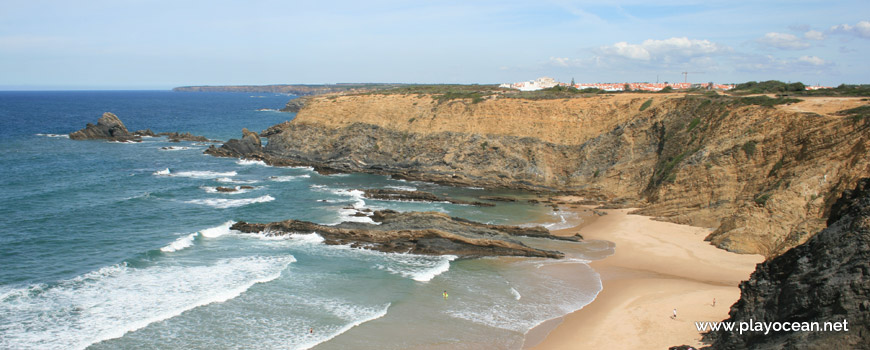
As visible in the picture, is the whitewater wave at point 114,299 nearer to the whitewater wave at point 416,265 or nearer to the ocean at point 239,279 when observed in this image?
the ocean at point 239,279

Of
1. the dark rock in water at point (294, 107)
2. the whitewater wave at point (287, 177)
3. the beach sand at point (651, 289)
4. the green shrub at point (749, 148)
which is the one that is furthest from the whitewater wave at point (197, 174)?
the dark rock in water at point (294, 107)

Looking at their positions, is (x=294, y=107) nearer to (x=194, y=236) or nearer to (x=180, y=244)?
(x=194, y=236)

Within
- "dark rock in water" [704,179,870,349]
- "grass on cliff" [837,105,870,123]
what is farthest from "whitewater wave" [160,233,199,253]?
"grass on cliff" [837,105,870,123]

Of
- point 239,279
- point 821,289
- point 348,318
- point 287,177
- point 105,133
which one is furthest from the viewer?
point 105,133

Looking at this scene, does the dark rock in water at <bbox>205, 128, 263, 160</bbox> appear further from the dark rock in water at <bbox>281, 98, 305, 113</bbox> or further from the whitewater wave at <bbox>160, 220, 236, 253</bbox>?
the dark rock in water at <bbox>281, 98, 305, 113</bbox>

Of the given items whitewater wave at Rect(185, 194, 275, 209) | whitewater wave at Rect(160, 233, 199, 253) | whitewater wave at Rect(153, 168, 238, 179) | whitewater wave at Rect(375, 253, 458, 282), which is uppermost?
whitewater wave at Rect(153, 168, 238, 179)

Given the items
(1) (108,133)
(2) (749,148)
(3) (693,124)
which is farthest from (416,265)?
(1) (108,133)
